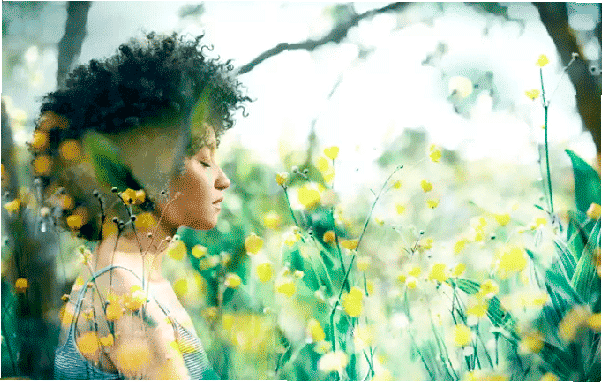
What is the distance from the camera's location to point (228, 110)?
79.7 inches

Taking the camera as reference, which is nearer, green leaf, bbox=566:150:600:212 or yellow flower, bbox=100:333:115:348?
yellow flower, bbox=100:333:115:348

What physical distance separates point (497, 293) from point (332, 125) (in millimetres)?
937

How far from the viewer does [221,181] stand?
2.03 metres

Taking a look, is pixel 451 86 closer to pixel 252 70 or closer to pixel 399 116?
pixel 399 116

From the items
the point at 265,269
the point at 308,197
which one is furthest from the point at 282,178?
the point at 265,269

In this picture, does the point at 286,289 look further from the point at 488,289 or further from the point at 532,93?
the point at 532,93

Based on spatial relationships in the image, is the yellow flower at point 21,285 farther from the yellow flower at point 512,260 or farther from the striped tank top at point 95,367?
the yellow flower at point 512,260

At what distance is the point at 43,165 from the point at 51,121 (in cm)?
18

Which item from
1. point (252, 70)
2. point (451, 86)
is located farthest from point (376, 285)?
point (252, 70)

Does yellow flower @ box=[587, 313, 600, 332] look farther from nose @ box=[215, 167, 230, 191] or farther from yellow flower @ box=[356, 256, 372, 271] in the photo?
nose @ box=[215, 167, 230, 191]

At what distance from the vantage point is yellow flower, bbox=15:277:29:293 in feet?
6.69

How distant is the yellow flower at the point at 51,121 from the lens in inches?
79.6

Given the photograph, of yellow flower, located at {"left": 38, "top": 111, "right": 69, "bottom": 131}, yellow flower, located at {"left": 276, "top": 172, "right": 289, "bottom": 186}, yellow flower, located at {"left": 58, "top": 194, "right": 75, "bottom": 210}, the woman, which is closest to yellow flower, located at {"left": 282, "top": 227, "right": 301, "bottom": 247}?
yellow flower, located at {"left": 276, "top": 172, "right": 289, "bottom": 186}

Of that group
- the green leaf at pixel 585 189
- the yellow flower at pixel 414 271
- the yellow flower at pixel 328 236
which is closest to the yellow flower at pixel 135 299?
the yellow flower at pixel 328 236
